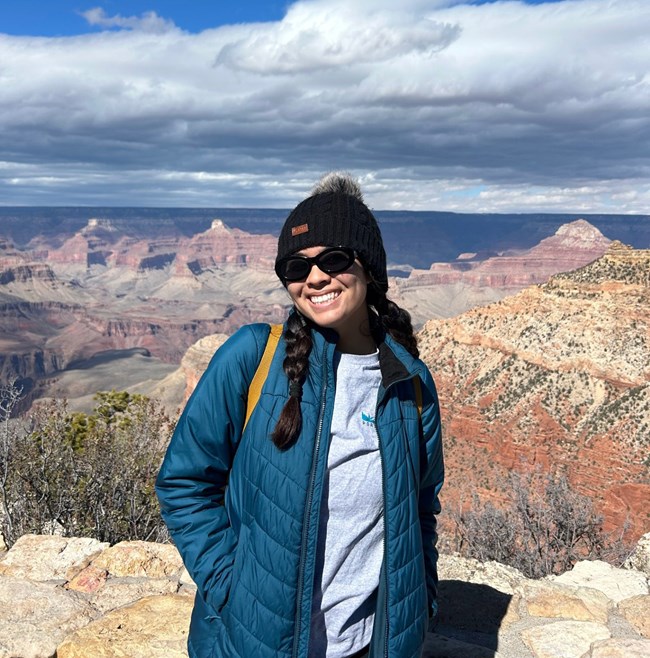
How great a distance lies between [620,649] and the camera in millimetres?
3859

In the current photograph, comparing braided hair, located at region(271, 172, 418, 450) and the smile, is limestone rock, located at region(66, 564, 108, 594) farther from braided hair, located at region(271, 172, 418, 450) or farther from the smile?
the smile

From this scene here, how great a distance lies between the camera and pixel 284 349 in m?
2.45

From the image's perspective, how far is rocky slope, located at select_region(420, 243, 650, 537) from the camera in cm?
3023

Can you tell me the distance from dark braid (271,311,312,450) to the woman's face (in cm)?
8

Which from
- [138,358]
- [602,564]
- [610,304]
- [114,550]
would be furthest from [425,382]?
[138,358]

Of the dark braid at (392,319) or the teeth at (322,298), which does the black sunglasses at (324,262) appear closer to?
the teeth at (322,298)

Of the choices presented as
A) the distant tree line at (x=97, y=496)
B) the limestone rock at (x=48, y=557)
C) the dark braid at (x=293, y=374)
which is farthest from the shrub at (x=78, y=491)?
the dark braid at (x=293, y=374)

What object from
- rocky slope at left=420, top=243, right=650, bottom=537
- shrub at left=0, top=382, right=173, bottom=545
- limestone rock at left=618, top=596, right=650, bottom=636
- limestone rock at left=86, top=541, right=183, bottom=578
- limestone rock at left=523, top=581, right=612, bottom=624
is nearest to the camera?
limestone rock at left=618, top=596, right=650, bottom=636

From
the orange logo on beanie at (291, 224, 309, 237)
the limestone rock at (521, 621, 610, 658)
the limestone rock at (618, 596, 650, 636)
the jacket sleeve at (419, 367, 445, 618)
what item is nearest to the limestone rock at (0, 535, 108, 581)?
the jacket sleeve at (419, 367, 445, 618)

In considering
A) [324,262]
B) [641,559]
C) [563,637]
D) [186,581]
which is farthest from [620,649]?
[324,262]

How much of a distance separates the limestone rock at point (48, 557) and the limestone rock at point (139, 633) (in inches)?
34.7

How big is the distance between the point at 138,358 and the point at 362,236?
560ft

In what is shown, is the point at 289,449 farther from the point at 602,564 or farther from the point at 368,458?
the point at 602,564

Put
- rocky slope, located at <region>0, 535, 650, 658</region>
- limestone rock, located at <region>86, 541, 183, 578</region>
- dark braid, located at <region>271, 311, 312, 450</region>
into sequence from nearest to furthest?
dark braid, located at <region>271, 311, 312, 450</region>, rocky slope, located at <region>0, 535, 650, 658</region>, limestone rock, located at <region>86, 541, 183, 578</region>
